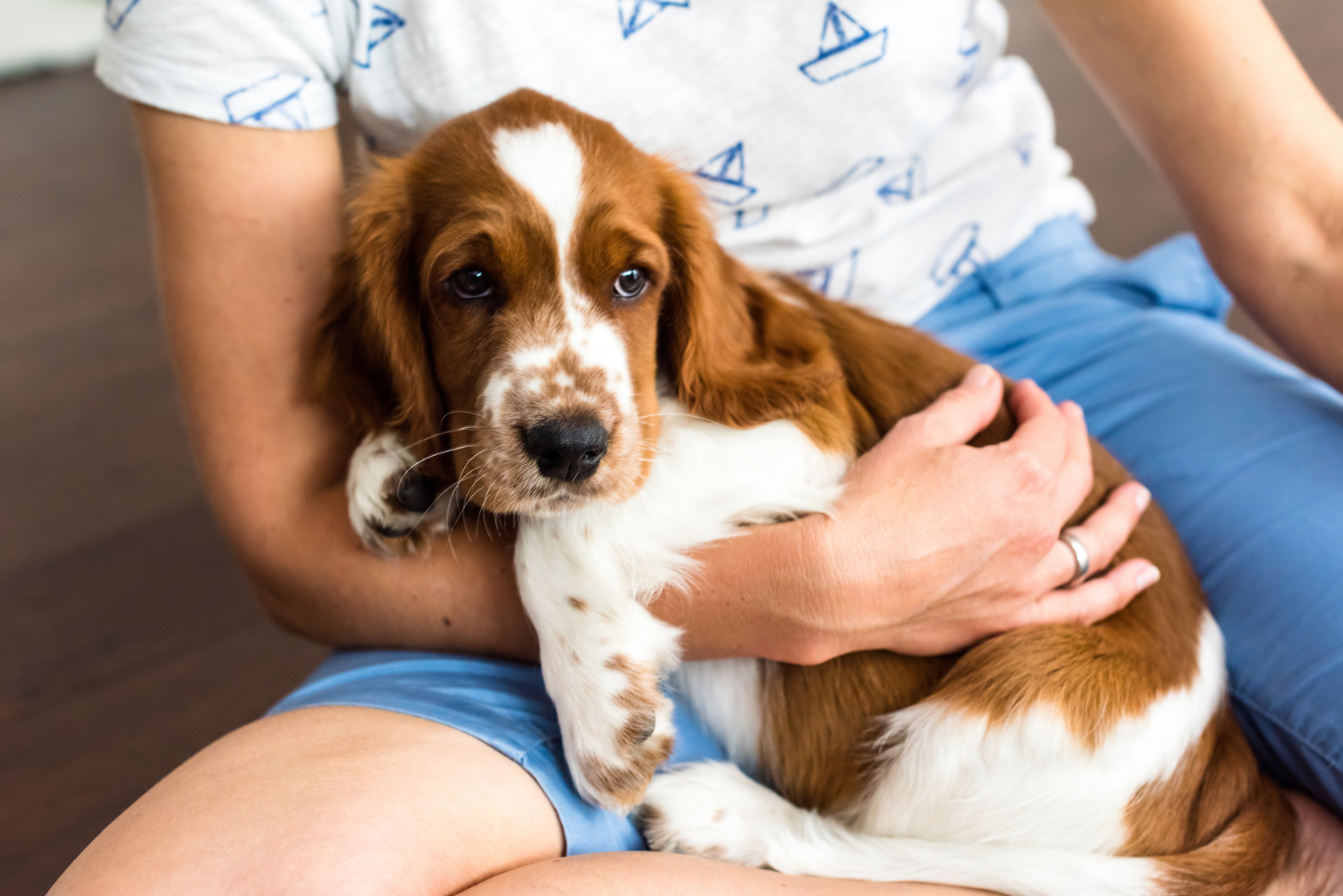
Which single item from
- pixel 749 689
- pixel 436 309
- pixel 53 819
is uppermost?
pixel 436 309

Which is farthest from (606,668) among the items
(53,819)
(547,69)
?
(53,819)

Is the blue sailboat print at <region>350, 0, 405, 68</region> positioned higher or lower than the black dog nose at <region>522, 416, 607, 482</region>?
higher

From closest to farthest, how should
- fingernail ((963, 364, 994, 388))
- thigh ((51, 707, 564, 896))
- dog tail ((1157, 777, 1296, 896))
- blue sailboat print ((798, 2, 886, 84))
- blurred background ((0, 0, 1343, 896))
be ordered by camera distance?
thigh ((51, 707, 564, 896)) < dog tail ((1157, 777, 1296, 896)) < fingernail ((963, 364, 994, 388)) < blue sailboat print ((798, 2, 886, 84)) < blurred background ((0, 0, 1343, 896))

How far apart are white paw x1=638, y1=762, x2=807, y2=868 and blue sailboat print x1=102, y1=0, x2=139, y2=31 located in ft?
4.49

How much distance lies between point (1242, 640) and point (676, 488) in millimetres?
935

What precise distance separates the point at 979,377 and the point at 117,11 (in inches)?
55.9

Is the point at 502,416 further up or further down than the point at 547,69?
further down

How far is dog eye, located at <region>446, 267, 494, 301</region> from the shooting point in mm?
1332

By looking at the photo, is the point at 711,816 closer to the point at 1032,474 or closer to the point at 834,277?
the point at 1032,474

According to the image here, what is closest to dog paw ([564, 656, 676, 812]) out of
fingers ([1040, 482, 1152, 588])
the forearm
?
the forearm

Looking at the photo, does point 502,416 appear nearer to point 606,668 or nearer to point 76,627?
point 606,668

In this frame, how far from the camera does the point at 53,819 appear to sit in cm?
245

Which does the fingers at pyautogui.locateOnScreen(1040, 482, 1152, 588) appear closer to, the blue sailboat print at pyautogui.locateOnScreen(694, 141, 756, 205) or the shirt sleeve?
the blue sailboat print at pyautogui.locateOnScreen(694, 141, 756, 205)

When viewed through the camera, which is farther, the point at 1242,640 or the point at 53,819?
the point at 53,819
